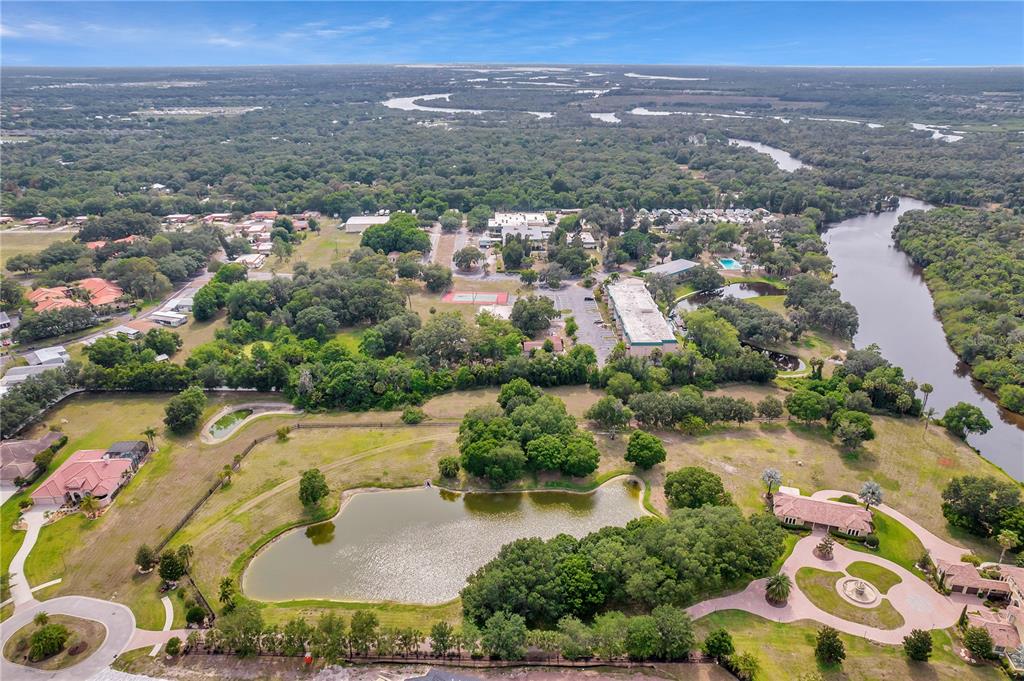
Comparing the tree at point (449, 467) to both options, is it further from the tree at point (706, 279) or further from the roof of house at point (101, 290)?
the roof of house at point (101, 290)

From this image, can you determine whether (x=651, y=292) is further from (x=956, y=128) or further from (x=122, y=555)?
(x=956, y=128)

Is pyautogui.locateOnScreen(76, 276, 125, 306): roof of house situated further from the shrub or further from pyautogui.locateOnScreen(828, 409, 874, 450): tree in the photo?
pyautogui.locateOnScreen(828, 409, 874, 450): tree

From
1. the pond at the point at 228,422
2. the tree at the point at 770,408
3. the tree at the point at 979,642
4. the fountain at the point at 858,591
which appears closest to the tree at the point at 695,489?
the fountain at the point at 858,591

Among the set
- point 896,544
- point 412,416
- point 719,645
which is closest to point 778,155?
point 896,544

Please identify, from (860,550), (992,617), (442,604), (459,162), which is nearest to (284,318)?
(442,604)

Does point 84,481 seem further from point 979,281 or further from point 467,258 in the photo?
point 979,281

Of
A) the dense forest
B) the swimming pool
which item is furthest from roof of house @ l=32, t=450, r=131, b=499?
the swimming pool
